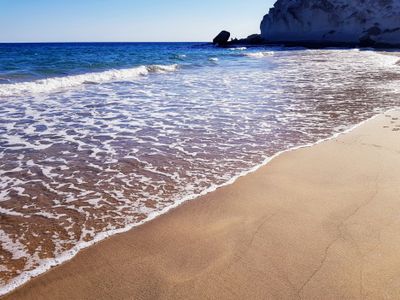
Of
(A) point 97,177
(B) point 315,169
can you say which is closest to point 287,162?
(B) point 315,169

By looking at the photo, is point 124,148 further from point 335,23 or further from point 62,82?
point 335,23

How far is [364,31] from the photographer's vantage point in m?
58.6

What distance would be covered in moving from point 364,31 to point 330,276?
64018 millimetres

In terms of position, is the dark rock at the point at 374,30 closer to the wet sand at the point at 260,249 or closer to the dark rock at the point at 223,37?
the dark rock at the point at 223,37

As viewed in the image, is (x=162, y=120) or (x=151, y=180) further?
(x=162, y=120)

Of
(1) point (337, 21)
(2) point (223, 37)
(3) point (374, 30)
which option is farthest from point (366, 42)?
(2) point (223, 37)

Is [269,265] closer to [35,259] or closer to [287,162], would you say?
[35,259]

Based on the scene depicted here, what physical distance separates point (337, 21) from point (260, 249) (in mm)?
66460

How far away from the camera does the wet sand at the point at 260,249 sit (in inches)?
103

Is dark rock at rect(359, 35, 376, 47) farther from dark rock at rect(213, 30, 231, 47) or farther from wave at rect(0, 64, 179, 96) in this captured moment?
wave at rect(0, 64, 179, 96)

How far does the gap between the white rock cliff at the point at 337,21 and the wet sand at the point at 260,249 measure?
191 feet

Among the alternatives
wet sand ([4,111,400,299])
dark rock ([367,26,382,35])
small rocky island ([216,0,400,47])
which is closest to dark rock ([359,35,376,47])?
small rocky island ([216,0,400,47])

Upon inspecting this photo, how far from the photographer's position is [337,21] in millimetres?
61906

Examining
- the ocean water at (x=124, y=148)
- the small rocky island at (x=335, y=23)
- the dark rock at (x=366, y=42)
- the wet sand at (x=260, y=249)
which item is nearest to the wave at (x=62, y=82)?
the ocean water at (x=124, y=148)
